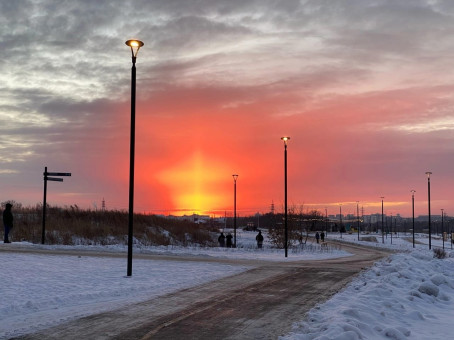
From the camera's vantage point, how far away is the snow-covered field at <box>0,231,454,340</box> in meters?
8.29

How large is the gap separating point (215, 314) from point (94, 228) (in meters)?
34.3

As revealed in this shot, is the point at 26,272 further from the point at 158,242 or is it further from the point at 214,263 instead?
the point at 158,242

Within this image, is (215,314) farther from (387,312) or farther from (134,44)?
(134,44)

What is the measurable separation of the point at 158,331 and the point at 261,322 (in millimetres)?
2091

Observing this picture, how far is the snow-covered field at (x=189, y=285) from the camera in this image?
829 centimetres

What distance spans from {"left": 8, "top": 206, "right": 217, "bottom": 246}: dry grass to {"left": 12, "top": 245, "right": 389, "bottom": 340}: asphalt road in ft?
79.7

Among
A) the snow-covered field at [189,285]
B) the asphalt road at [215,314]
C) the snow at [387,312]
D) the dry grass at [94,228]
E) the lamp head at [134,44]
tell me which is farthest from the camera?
the dry grass at [94,228]

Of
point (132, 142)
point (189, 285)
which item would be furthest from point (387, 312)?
point (132, 142)

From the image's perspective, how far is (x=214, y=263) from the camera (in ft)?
71.1

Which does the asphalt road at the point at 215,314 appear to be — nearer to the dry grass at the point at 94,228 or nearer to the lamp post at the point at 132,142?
the lamp post at the point at 132,142

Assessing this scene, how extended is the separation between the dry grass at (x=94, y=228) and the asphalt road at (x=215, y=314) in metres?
24.3

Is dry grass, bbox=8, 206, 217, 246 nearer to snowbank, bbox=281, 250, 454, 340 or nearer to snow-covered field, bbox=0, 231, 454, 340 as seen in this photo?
snow-covered field, bbox=0, 231, 454, 340

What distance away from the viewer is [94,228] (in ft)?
138

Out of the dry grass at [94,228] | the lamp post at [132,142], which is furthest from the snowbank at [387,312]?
the dry grass at [94,228]
